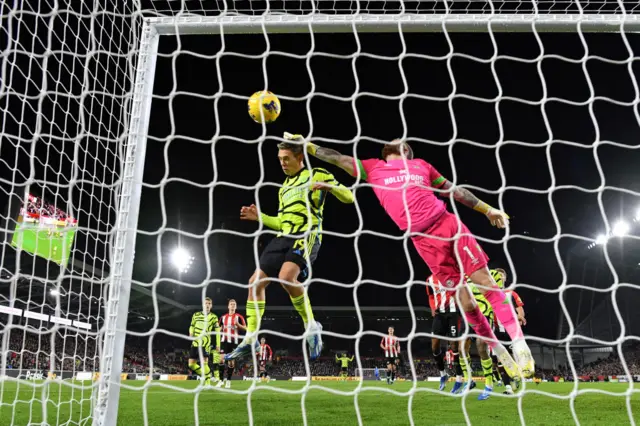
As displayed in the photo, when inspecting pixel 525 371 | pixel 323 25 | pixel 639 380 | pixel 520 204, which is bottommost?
pixel 639 380

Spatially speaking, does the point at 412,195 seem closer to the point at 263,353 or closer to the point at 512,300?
the point at 512,300

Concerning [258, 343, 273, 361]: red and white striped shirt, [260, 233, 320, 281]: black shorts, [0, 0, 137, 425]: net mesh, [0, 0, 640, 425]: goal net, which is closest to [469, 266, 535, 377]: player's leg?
[0, 0, 640, 425]: goal net

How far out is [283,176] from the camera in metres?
17.2

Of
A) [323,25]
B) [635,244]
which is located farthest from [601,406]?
[635,244]

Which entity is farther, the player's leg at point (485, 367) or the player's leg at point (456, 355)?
the player's leg at point (456, 355)

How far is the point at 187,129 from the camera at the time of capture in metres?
12.5

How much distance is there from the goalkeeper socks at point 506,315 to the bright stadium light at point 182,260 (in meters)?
20.1

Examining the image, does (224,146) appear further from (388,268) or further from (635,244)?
(635,244)

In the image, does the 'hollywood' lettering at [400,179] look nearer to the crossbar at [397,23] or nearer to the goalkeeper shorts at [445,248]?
the goalkeeper shorts at [445,248]

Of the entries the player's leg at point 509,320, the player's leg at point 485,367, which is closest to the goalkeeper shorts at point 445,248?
the player's leg at point 509,320

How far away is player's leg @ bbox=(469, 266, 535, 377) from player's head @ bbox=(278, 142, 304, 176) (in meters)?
1.80

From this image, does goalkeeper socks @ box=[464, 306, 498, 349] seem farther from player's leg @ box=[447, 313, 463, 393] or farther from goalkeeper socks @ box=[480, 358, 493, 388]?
player's leg @ box=[447, 313, 463, 393]

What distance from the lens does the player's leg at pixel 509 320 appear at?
2.83 m

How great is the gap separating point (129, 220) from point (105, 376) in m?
0.74
